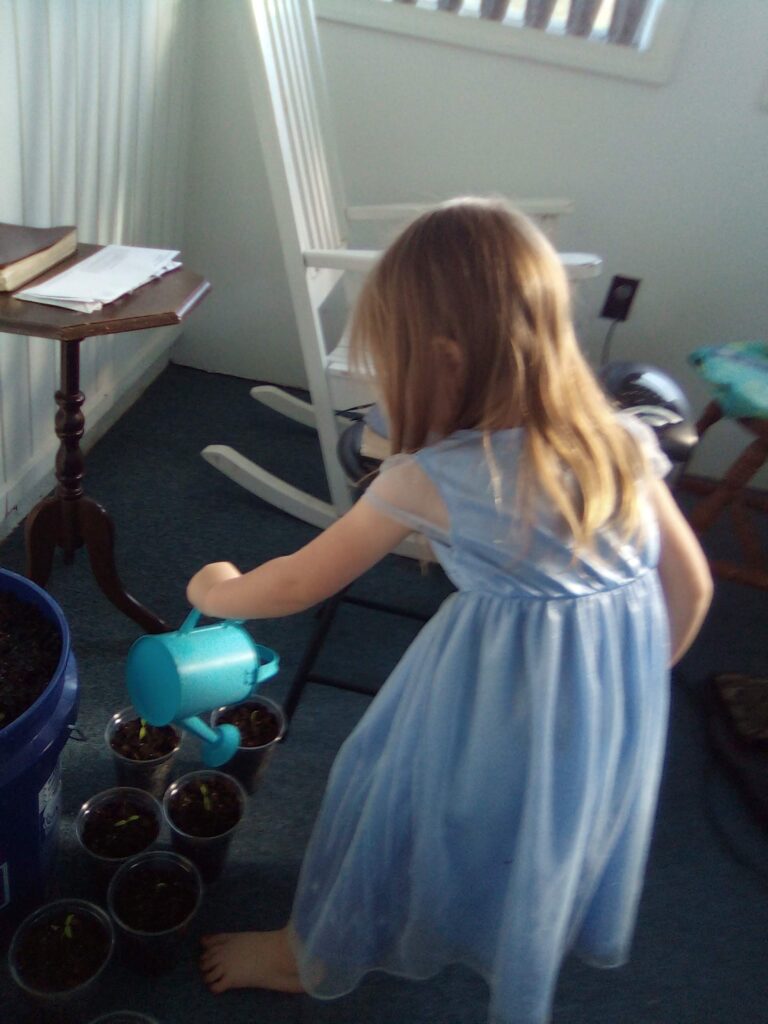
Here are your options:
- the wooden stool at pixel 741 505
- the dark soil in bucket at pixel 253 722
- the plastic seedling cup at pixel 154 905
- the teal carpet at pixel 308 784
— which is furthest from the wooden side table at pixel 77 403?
the wooden stool at pixel 741 505

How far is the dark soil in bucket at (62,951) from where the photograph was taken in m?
0.85

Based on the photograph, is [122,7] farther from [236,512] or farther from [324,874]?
[324,874]

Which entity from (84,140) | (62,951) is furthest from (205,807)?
(84,140)

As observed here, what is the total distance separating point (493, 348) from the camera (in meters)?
0.68

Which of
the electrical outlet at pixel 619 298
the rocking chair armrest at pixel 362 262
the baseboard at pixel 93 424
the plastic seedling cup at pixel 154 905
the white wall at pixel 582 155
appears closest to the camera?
the plastic seedling cup at pixel 154 905

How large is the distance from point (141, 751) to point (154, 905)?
0.68 feet

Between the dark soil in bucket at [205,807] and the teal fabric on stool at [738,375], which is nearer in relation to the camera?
the dark soil in bucket at [205,807]

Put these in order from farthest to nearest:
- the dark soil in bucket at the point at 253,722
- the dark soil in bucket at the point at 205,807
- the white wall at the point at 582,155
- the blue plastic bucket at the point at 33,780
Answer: the white wall at the point at 582,155
the dark soil in bucket at the point at 253,722
the dark soil in bucket at the point at 205,807
the blue plastic bucket at the point at 33,780

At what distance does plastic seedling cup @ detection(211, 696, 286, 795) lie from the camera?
3.69ft

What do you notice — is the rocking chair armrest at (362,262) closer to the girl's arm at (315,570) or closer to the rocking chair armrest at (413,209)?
the rocking chair armrest at (413,209)

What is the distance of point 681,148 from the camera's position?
1864 millimetres

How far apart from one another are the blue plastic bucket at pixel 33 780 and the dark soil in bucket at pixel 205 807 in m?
0.15

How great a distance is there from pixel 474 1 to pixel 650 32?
383 mm

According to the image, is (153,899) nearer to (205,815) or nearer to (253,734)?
(205,815)
